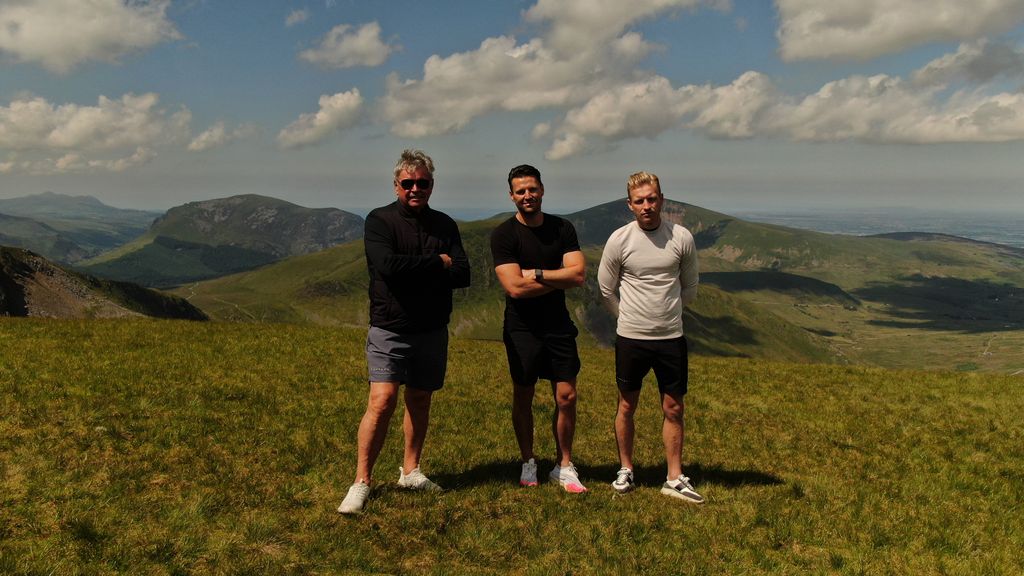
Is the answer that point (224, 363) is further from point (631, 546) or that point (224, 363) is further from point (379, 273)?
point (631, 546)

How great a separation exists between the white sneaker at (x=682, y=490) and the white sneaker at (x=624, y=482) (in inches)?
22.5

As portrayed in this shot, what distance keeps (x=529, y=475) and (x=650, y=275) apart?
12.4ft

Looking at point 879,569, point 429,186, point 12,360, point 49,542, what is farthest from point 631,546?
point 12,360

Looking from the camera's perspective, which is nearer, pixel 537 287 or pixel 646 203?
pixel 537 287

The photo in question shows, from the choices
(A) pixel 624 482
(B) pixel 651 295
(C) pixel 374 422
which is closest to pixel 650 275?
(B) pixel 651 295

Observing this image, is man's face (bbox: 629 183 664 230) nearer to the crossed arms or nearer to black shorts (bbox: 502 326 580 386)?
the crossed arms

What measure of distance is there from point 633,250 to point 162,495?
7.56 meters

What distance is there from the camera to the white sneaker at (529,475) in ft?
28.8

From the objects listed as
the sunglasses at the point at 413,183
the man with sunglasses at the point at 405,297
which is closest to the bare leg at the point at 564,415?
the man with sunglasses at the point at 405,297

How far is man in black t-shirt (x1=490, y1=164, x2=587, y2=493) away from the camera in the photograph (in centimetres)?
785

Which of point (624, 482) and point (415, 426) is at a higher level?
point (415, 426)

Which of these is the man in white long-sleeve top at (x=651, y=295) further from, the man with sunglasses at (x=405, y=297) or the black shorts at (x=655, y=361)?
the man with sunglasses at (x=405, y=297)

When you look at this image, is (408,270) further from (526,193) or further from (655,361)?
(655,361)

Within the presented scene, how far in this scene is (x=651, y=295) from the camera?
8352 mm
